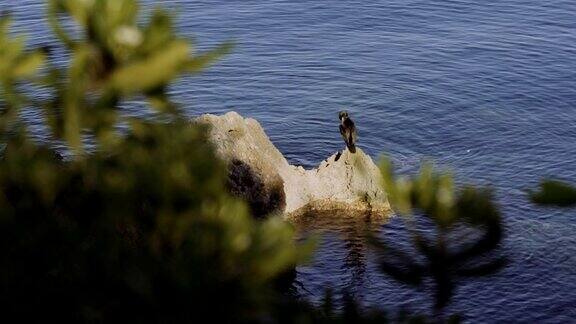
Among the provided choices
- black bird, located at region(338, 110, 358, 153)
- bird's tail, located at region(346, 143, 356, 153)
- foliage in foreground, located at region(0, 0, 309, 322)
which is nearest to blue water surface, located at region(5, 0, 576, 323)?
bird's tail, located at region(346, 143, 356, 153)

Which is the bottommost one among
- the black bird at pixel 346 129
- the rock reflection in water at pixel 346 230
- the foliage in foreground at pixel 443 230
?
the rock reflection in water at pixel 346 230

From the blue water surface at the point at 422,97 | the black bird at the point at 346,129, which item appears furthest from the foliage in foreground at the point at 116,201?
the black bird at the point at 346,129

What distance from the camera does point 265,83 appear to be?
57250 millimetres

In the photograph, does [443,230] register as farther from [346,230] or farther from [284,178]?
[284,178]

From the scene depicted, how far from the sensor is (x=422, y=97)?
55.1 metres

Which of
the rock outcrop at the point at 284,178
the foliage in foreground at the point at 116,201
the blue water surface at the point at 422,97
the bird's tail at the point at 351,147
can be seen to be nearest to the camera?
the foliage in foreground at the point at 116,201

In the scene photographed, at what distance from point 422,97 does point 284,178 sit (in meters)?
18.3

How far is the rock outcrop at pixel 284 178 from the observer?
124 ft

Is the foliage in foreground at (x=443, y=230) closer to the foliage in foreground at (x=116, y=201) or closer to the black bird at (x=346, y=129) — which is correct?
the foliage in foreground at (x=116, y=201)

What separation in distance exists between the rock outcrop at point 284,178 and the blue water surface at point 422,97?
2491 mm

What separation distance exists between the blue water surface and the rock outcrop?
8.17 ft

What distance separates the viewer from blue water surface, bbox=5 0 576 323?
34.8 meters

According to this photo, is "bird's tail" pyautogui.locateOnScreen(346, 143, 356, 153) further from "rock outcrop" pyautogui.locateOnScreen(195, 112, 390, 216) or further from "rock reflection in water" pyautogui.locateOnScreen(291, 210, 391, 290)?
"rock reflection in water" pyautogui.locateOnScreen(291, 210, 391, 290)

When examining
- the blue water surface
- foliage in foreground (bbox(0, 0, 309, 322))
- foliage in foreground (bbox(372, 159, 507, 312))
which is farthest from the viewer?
the blue water surface
